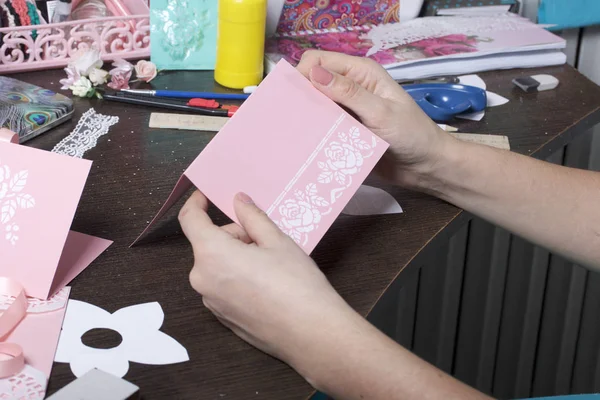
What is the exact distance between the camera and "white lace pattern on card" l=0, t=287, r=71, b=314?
0.75 metres

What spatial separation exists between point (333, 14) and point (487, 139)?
0.45 metres

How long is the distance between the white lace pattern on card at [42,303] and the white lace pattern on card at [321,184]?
0.73ft

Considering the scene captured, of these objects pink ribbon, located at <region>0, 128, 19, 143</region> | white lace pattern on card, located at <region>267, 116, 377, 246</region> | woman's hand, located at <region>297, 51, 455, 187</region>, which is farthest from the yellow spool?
pink ribbon, located at <region>0, 128, 19, 143</region>

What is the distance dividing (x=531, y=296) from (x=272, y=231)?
135cm

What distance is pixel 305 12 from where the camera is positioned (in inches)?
55.6

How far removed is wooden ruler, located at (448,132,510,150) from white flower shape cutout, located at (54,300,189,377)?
0.57 metres

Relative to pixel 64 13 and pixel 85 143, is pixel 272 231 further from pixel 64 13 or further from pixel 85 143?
pixel 64 13

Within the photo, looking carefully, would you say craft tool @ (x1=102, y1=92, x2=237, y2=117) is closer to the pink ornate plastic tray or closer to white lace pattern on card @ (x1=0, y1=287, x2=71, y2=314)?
the pink ornate plastic tray

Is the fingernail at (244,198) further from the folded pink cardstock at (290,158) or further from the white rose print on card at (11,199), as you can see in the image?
the white rose print on card at (11,199)

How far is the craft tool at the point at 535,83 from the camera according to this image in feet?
4.28

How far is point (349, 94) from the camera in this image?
898 millimetres

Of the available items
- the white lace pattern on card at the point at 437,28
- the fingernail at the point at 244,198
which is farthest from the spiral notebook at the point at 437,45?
→ the fingernail at the point at 244,198

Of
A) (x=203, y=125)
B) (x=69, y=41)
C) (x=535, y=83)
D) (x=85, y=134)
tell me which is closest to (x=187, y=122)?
(x=203, y=125)

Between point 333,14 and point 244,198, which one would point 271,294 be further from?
point 333,14
